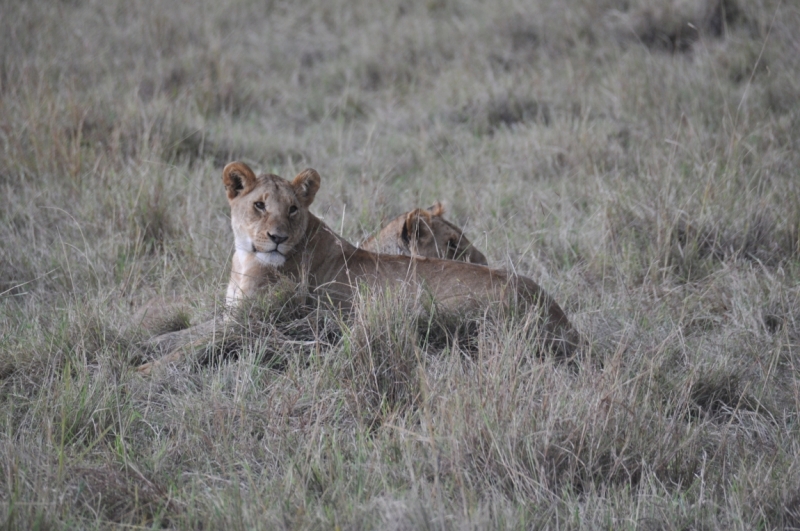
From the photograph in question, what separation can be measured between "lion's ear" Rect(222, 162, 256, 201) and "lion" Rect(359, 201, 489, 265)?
80 centimetres

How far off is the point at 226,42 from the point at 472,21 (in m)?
2.82

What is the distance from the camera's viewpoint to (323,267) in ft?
13.8

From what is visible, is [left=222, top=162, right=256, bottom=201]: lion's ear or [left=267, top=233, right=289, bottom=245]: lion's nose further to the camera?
[left=222, top=162, right=256, bottom=201]: lion's ear

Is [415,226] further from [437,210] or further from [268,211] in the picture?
[268,211]

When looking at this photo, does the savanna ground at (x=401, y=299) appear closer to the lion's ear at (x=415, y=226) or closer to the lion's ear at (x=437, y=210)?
the lion's ear at (x=437, y=210)

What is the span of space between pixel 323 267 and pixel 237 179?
0.63m

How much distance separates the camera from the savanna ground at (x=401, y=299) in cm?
287

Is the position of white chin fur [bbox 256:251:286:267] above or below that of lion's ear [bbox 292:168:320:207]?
below

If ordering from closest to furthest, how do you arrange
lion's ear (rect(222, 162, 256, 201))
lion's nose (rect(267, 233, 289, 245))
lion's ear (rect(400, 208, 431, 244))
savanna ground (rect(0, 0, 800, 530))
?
savanna ground (rect(0, 0, 800, 530))
lion's nose (rect(267, 233, 289, 245))
lion's ear (rect(222, 162, 256, 201))
lion's ear (rect(400, 208, 431, 244))

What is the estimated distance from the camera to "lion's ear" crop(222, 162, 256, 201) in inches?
165

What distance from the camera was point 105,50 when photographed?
29.5ft

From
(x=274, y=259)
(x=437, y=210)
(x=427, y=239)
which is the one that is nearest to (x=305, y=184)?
(x=274, y=259)

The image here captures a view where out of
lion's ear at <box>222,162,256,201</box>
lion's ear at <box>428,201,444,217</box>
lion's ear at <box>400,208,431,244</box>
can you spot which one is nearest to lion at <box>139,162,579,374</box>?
lion's ear at <box>222,162,256,201</box>

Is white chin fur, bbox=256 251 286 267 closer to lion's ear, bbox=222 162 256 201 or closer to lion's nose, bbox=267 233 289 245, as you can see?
lion's nose, bbox=267 233 289 245
